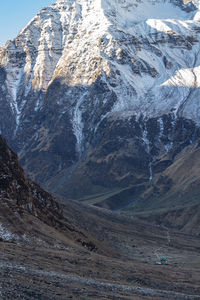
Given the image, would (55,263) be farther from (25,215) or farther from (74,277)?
(25,215)

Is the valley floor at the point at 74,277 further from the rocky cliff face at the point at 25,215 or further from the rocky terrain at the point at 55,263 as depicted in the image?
the rocky cliff face at the point at 25,215

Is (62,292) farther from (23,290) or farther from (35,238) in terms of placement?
(35,238)

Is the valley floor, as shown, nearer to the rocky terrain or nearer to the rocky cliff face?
the rocky terrain

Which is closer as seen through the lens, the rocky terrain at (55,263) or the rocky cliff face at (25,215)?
the rocky terrain at (55,263)

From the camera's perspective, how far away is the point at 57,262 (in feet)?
211

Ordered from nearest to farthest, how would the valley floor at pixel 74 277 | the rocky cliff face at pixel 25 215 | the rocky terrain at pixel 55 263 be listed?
the valley floor at pixel 74 277, the rocky terrain at pixel 55 263, the rocky cliff face at pixel 25 215

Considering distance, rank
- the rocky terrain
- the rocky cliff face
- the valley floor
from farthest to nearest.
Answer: the rocky cliff face, the rocky terrain, the valley floor

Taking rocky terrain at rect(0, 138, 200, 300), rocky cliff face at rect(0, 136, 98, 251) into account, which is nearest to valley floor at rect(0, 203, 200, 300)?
rocky terrain at rect(0, 138, 200, 300)

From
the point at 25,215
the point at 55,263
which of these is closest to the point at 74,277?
the point at 55,263

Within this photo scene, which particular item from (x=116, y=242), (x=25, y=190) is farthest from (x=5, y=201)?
(x=116, y=242)

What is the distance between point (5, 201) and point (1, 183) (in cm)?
854

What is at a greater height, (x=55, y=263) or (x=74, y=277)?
(x=74, y=277)

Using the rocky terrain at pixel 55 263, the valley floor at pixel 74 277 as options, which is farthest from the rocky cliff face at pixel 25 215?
the valley floor at pixel 74 277

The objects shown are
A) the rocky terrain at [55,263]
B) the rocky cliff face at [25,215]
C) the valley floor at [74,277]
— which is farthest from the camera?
the rocky cliff face at [25,215]
